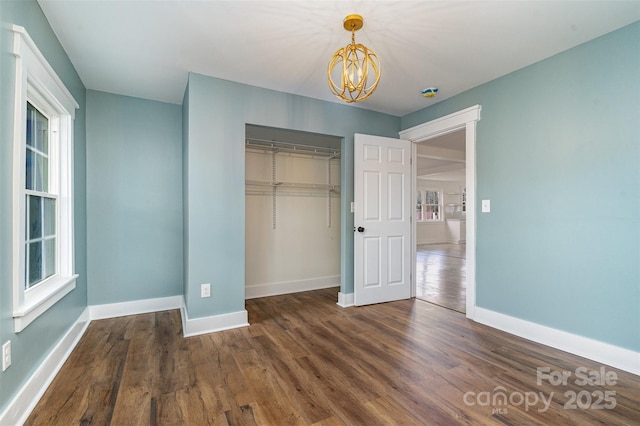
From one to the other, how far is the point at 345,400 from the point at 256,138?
3341 millimetres

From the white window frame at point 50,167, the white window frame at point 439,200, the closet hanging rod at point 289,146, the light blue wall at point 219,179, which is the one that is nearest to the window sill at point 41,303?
the white window frame at point 50,167

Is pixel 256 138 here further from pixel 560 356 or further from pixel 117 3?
pixel 560 356

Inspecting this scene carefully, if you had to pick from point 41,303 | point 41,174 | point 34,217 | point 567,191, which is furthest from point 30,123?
point 567,191

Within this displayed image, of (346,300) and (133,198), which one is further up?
(133,198)

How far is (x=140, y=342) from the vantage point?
2.60 m

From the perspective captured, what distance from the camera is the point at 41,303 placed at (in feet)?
6.11

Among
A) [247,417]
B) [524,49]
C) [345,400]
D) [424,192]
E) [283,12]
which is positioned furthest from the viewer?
[424,192]

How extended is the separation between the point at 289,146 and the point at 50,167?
8.70ft

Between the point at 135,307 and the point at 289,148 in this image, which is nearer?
the point at 135,307

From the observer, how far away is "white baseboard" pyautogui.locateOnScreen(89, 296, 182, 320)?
3184mm

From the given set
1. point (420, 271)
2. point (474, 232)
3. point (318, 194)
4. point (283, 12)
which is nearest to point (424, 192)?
point (420, 271)

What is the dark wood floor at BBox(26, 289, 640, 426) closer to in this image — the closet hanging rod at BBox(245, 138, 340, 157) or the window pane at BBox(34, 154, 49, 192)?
the window pane at BBox(34, 154, 49, 192)

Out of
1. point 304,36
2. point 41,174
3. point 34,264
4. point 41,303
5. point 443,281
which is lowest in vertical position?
point 443,281

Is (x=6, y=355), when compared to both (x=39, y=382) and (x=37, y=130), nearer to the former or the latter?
(x=39, y=382)
